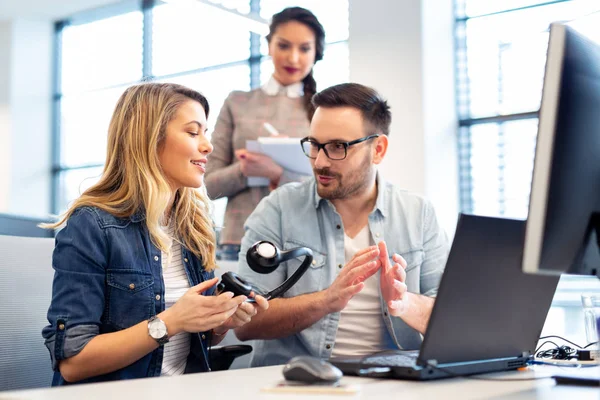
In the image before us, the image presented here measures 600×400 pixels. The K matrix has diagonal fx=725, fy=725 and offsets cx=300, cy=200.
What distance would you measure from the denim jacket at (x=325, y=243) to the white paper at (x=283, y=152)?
1.84 feet

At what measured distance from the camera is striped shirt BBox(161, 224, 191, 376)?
175 cm

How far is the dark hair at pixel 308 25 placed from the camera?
3.04 metres

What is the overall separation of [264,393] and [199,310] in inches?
18.4

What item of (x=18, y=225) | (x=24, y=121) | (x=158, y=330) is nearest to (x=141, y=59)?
(x=24, y=121)

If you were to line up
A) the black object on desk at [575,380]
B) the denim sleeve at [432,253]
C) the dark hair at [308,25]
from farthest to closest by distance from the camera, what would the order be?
the dark hair at [308,25], the denim sleeve at [432,253], the black object on desk at [575,380]

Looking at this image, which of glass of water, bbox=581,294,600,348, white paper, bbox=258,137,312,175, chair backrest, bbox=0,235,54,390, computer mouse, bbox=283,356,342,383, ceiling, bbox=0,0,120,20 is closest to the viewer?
computer mouse, bbox=283,356,342,383

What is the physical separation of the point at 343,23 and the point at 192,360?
12.9 ft

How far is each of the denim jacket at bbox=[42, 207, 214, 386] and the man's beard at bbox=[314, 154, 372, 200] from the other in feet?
1.86

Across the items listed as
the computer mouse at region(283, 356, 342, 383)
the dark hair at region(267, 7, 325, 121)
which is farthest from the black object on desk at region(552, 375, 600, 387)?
the dark hair at region(267, 7, 325, 121)

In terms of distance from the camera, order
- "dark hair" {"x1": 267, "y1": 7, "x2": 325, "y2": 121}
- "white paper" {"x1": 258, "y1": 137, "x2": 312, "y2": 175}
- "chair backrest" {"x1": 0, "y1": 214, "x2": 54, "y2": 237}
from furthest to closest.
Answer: "dark hair" {"x1": 267, "y1": 7, "x2": 325, "y2": 121} < "white paper" {"x1": 258, "y1": 137, "x2": 312, "y2": 175} < "chair backrest" {"x1": 0, "y1": 214, "x2": 54, "y2": 237}

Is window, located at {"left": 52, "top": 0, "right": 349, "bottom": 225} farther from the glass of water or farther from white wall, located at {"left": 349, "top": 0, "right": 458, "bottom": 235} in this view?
the glass of water

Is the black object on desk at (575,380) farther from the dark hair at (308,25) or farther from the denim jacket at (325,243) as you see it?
the dark hair at (308,25)

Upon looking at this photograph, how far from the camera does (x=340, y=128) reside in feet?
7.04

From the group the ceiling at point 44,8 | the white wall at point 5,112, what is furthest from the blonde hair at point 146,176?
the white wall at point 5,112
